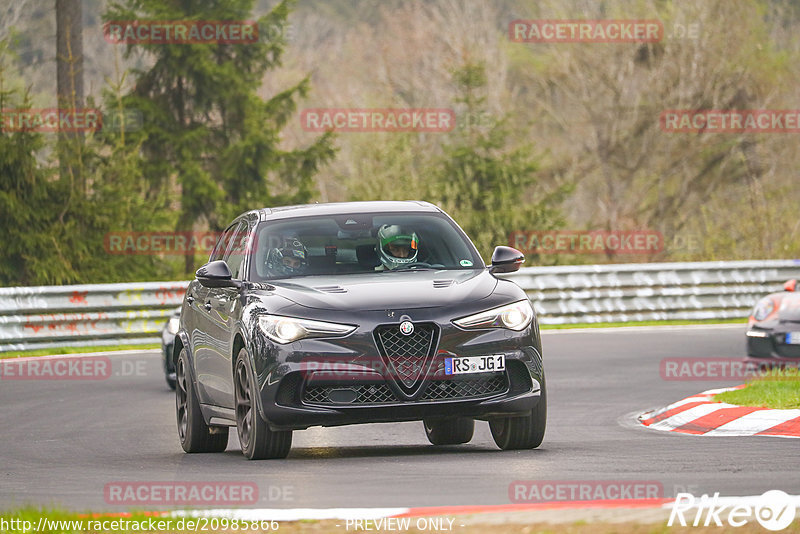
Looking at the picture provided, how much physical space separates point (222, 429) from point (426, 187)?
25343 millimetres

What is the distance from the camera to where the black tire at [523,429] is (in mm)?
10375

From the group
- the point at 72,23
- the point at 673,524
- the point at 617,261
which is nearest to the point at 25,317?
the point at 72,23

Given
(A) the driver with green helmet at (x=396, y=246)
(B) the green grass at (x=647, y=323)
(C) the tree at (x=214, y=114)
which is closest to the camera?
(A) the driver with green helmet at (x=396, y=246)

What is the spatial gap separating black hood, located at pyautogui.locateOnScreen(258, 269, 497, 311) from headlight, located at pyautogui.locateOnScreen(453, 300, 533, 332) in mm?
133

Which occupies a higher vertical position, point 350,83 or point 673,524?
point 350,83

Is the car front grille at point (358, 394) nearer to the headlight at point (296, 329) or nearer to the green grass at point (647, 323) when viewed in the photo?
the headlight at point (296, 329)

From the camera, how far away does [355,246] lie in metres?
11.0

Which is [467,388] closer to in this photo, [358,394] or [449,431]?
[358,394]

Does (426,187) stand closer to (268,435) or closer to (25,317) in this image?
(25,317)

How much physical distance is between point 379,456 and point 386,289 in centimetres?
123

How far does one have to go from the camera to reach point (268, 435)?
10.1 m

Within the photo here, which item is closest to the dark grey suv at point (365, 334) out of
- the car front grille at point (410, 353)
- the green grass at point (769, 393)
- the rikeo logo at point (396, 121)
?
the car front grille at point (410, 353)

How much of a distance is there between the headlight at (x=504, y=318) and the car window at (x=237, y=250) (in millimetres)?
1977

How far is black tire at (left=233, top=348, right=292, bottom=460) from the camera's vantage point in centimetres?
1008
